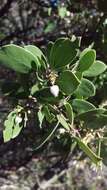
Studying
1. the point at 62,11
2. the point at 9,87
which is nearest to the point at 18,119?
the point at 9,87

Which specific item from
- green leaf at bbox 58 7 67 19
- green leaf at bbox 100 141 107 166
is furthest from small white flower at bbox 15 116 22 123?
green leaf at bbox 58 7 67 19

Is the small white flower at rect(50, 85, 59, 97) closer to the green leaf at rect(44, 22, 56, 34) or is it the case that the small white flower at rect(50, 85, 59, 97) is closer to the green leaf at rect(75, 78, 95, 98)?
the green leaf at rect(75, 78, 95, 98)

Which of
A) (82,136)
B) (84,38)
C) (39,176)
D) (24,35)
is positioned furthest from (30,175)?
(82,136)

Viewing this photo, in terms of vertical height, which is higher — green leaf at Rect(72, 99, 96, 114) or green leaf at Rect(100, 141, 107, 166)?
green leaf at Rect(72, 99, 96, 114)

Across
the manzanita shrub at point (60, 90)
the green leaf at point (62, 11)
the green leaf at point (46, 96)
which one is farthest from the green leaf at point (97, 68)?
the green leaf at point (62, 11)

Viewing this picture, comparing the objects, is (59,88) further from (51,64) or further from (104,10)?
(104,10)

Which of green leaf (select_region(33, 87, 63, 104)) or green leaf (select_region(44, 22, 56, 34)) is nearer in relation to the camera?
green leaf (select_region(33, 87, 63, 104))

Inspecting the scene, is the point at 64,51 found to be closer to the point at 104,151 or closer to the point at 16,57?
the point at 16,57

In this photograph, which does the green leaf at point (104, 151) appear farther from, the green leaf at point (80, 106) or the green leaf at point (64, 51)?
the green leaf at point (64, 51)
